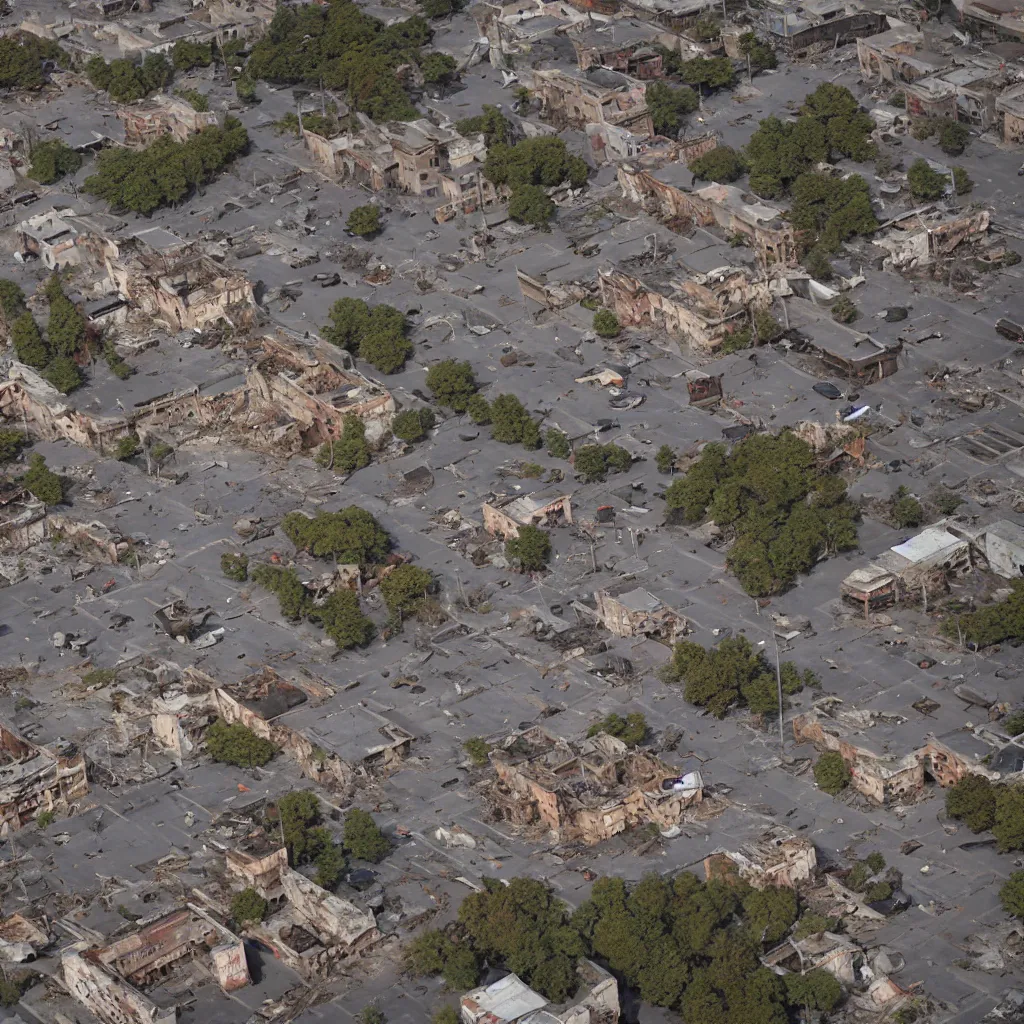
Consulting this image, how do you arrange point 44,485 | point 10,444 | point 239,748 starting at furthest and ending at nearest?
point 10,444 < point 44,485 < point 239,748

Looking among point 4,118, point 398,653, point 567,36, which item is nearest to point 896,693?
point 398,653

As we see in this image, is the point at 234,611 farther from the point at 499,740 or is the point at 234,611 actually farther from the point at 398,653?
the point at 499,740

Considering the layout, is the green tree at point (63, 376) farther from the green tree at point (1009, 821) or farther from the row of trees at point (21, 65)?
the green tree at point (1009, 821)

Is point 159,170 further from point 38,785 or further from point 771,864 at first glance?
point 771,864

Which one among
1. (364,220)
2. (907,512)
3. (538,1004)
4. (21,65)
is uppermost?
(907,512)

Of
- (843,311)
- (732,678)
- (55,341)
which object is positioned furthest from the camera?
(55,341)

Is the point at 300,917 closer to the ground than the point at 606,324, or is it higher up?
closer to the ground

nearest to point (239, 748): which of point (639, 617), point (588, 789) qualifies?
point (588, 789)

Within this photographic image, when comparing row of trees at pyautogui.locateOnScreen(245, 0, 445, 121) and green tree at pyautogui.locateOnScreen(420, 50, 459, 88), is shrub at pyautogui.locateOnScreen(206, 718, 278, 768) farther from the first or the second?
green tree at pyautogui.locateOnScreen(420, 50, 459, 88)
